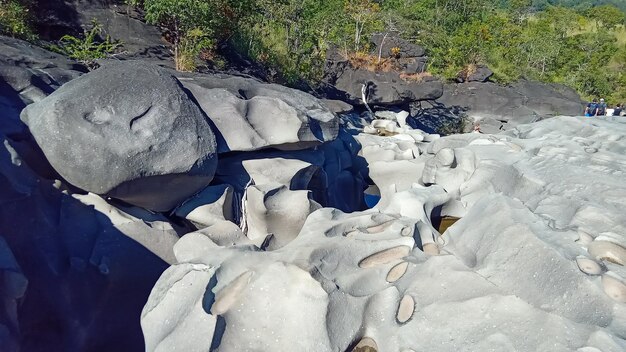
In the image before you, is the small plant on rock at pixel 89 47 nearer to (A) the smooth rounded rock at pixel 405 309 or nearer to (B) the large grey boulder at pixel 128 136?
(B) the large grey boulder at pixel 128 136

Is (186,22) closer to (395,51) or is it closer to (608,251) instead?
(608,251)

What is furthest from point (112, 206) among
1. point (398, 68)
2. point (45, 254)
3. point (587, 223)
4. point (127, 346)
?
point (398, 68)

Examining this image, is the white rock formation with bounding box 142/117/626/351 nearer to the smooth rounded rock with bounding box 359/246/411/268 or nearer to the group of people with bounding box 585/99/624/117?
the smooth rounded rock with bounding box 359/246/411/268

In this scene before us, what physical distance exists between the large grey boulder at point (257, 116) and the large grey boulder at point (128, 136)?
49cm

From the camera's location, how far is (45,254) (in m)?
3.62

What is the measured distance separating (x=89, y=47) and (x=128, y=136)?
3.26 metres

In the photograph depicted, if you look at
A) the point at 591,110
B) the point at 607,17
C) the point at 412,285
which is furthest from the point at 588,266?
the point at 607,17

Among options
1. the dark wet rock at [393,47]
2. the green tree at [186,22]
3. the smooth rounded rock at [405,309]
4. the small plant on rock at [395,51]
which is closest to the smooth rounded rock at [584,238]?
the smooth rounded rock at [405,309]

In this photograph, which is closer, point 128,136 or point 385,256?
point 385,256

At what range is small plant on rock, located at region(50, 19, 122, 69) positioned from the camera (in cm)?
623

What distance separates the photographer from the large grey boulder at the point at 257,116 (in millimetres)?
4945

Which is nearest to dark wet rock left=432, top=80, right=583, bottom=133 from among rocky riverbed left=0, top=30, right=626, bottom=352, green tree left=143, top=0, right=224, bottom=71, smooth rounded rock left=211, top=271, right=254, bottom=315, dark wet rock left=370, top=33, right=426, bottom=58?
dark wet rock left=370, top=33, right=426, bottom=58

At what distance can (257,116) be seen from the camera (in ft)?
17.2

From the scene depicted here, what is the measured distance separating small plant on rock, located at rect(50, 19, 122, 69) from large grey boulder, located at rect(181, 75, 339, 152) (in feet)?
5.21
